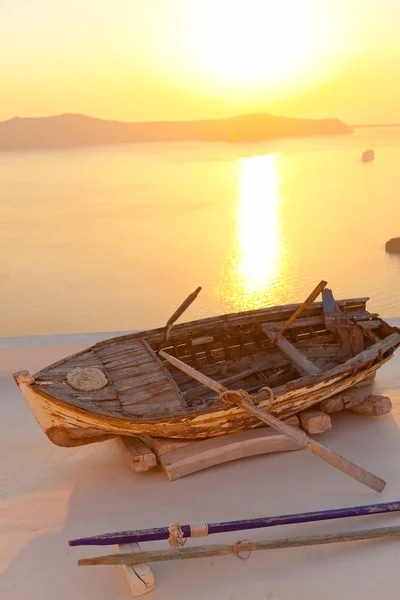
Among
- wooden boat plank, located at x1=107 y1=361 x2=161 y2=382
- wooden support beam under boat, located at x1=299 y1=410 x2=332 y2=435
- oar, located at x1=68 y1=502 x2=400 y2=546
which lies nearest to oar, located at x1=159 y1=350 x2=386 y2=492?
oar, located at x1=68 y1=502 x2=400 y2=546

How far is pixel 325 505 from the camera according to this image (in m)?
5.90

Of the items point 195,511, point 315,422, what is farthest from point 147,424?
point 315,422

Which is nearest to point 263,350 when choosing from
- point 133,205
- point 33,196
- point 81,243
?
point 81,243

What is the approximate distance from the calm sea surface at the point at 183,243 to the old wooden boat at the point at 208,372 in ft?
44.1

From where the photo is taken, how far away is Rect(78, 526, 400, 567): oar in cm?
497

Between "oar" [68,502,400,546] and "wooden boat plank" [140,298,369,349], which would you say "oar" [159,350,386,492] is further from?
"wooden boat plank" [140,298,369,349]

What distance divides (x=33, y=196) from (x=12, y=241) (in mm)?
18768

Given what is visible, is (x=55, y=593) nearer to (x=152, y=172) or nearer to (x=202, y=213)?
(x=202, y=213)

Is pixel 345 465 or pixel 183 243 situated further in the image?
pixel 183 243

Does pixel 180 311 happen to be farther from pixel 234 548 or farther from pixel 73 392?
pixel 234 548

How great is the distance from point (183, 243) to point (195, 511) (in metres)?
29.7

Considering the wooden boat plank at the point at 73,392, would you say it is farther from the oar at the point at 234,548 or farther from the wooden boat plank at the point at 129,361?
the oar at the point at 234,548

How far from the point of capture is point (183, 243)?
35.1 metres

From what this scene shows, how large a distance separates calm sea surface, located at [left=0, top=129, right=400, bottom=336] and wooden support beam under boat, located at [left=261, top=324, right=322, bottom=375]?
44.7 ft
